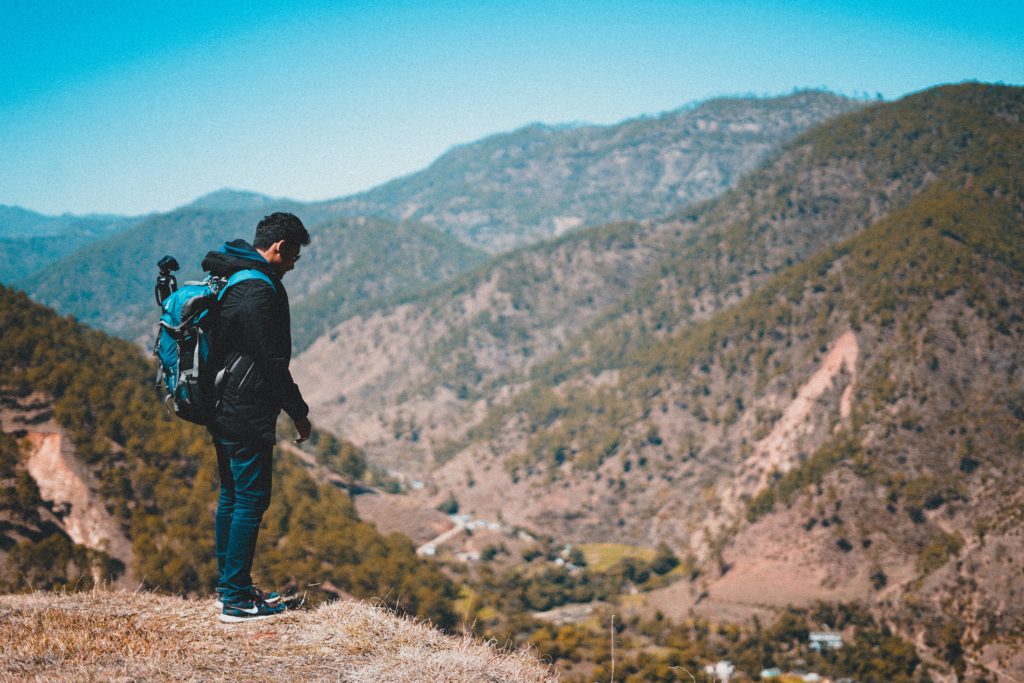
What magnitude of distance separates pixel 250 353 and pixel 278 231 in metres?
1.29

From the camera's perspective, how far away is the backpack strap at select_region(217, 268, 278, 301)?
20.7ft

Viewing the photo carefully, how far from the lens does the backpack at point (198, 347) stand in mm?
6258

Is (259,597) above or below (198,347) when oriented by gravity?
below

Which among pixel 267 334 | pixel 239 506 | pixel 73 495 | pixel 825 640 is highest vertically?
pixel 267 334

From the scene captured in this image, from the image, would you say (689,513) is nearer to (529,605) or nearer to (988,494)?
(529,605)

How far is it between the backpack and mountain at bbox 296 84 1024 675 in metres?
49.1

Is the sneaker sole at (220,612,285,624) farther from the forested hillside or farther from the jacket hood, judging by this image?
the forested hillside

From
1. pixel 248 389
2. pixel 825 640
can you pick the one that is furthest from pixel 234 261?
pixel 825 640

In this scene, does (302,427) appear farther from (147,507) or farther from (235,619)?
(147,507)

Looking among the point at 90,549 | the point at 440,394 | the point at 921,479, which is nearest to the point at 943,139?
the point at 921,479

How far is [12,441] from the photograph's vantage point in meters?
45.2

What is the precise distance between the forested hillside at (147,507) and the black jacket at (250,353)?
32.6 m

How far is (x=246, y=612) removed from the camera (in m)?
6.93

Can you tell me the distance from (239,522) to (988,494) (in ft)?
222
